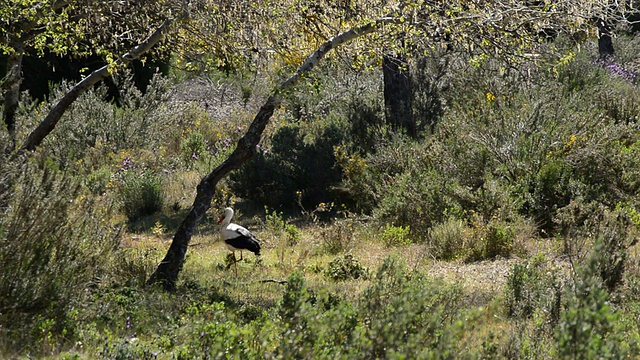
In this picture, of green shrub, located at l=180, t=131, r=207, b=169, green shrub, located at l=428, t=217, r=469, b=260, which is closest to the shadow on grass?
green shrub, located at l=180, t=131, r=207, b=169

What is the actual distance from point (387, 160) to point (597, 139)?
2649 mm

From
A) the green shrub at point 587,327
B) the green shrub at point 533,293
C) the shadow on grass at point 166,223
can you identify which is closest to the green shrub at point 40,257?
the green shrub at point 587,327

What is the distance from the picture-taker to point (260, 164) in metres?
12.5

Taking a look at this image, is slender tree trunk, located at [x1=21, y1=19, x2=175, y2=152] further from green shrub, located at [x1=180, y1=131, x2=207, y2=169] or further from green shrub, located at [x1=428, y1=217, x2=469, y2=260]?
green shrub, located at [x1=180, y1=131, x2=207, y2=169]

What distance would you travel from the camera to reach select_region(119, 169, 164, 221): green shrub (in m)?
12.4

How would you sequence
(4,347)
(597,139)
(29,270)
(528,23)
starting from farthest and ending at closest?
(597,139), (528,23), (29,270), (4,347)

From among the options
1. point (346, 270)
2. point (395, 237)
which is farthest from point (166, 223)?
point (346, 270)

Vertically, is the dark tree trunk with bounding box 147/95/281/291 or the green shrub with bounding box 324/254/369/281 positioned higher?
the dark tree trunk with bounding box 147/95/281/291

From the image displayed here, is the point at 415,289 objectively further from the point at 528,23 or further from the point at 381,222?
A: the point at 381,222

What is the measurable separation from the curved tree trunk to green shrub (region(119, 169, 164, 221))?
5.17 meters

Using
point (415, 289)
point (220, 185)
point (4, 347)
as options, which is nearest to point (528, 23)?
point (415, 289)

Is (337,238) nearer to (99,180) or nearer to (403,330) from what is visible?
(99,180)

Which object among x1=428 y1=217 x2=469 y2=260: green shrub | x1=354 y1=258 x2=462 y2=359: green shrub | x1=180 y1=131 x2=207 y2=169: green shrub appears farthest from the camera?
x1=180 y1=131 x2=207 y2=169: green shrub

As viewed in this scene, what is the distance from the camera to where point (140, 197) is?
12422 millimetres
